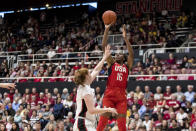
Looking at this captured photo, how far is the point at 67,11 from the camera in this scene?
103 ft

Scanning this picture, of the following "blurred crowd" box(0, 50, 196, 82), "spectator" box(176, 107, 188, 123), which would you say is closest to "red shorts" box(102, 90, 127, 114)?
"spectator" box(176, 107, 188, 123)

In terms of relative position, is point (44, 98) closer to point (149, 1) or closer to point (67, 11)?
point (149, 1)

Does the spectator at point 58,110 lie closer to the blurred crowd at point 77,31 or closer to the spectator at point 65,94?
the spectator at point 65,94

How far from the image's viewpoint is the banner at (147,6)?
2602 cm

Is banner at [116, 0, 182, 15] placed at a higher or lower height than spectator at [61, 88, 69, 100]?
higher

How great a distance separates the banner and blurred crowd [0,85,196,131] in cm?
1104

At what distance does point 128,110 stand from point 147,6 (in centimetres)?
1364

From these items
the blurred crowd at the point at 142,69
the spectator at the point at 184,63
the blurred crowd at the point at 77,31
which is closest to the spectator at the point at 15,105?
the blurred crowd at the point at 142,69

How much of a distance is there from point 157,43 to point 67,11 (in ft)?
41.3

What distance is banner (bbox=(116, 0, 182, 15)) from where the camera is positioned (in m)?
26.0

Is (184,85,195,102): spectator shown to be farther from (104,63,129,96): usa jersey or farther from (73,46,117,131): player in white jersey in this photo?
(73,46,117,131): player in white jersey

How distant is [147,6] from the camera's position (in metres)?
26.7

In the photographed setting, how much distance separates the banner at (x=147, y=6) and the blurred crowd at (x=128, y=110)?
435 inches

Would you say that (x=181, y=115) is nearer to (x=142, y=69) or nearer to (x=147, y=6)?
(x=142, y=69)
